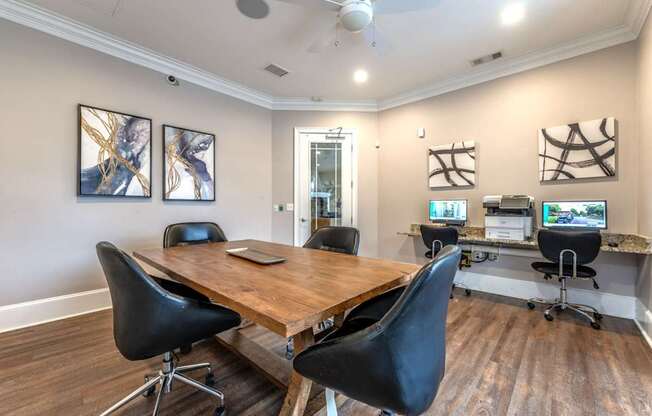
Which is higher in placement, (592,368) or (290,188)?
(290,188)

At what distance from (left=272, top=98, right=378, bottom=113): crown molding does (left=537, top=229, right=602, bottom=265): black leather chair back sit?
300 centimetres

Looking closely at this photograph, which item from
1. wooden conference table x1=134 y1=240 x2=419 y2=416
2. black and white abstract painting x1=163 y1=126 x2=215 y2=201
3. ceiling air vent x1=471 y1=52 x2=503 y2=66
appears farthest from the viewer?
black and white abstract painting x1=163 y1=126 x2=215 y2=201

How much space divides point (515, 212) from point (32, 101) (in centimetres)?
484

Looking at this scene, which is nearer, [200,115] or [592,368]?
[592,368]

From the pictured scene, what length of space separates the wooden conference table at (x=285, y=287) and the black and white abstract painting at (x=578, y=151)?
2.60 m

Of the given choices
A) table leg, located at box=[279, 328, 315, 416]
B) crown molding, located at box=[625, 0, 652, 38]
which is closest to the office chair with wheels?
table leg, located at box=[279, 328, 315, 416]

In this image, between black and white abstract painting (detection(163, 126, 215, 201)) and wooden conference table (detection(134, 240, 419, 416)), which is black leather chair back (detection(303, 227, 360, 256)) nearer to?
wooden conference table (detection(134, 240, 419, 416))

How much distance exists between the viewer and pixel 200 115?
361 cm

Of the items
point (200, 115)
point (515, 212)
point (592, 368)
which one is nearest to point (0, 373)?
point (200, 115)

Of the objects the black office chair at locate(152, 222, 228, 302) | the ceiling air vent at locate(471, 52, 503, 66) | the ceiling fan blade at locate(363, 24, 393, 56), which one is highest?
the ceiling air vent at locate(471, 52, 503, 66)

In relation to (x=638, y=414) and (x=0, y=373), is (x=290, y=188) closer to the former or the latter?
(x=0, y=373)

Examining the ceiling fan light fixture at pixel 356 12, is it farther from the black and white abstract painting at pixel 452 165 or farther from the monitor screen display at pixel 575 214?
the monitor screen display at pixel 575 214

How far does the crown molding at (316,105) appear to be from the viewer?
14.4ft

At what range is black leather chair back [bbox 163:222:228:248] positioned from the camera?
8.42 feet
